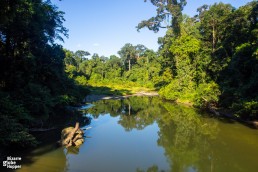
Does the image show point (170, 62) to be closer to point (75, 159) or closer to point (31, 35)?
point (31, 35)

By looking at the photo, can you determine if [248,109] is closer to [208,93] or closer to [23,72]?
[208,93]

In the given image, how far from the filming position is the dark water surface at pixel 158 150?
39.2ft

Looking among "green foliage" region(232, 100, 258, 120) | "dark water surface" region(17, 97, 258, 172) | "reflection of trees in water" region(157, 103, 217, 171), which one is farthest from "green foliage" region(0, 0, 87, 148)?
"green foliage" region(232, 100, 258, 120)

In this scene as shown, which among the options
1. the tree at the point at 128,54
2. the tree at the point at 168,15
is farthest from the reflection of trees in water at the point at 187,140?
the tree at the point at 128,54

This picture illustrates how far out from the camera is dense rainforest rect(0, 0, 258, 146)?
13484 mm

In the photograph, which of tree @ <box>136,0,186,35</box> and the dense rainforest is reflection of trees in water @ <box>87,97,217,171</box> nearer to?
the dense rainforest

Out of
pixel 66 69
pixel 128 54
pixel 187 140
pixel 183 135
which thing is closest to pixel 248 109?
pixel 183 135

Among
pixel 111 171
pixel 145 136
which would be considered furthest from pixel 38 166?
pixel 145 136

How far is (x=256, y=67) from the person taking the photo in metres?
20.6

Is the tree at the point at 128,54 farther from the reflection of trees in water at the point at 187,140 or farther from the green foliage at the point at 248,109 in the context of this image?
the green foliage at the point at 248,109

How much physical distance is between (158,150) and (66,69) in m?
19.3

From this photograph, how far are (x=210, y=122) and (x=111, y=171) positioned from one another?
14759 millimetres

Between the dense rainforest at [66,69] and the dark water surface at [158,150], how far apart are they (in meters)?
1.77

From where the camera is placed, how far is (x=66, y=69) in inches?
1187
